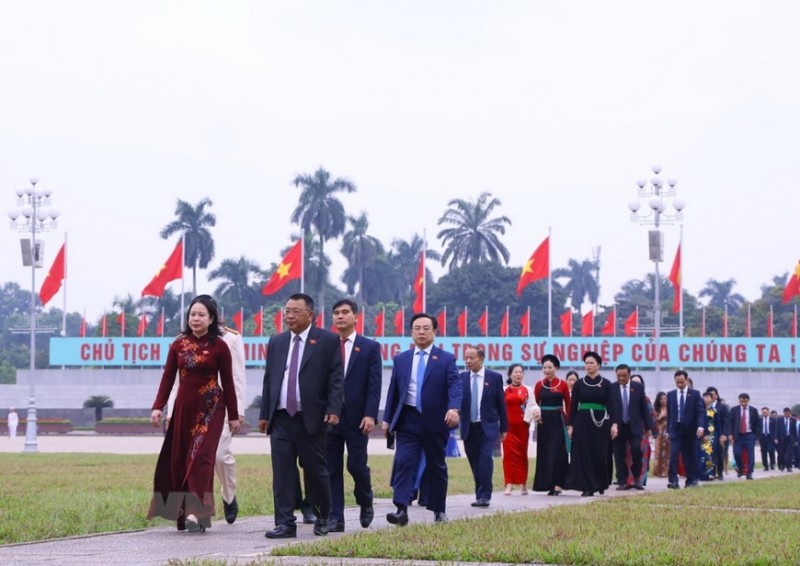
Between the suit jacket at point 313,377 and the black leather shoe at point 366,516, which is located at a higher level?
the suit jacket at point 313,377

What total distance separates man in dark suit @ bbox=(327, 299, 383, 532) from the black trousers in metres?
0.70

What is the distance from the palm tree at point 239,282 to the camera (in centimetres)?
9525

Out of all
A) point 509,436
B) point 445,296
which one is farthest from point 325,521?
point 445,296

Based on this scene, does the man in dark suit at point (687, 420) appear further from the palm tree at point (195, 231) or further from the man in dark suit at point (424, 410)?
the palm tree at point (195, 231)

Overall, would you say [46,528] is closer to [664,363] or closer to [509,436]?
[509,436]

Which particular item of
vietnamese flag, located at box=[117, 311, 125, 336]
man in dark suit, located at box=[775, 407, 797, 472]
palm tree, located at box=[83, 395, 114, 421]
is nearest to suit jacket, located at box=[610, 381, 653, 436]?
man in dark suit, located at box=[775, 407, 797, 472]

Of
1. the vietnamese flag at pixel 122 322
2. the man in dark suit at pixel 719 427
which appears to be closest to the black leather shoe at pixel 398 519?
the man in dark suit at pixel 719 427

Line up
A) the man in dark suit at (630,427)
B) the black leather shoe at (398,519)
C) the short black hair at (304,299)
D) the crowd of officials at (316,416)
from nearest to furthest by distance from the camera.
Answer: the crowd of officials at (316,416), the short black hair at (304,299), the black leather shoe at (398,519), the man in dark suit at (630,427)

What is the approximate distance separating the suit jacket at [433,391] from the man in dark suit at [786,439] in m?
21.7

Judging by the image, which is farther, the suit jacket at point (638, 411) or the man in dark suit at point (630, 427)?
the suit jacket at point (638, 411)

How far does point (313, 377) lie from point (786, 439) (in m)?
24.2

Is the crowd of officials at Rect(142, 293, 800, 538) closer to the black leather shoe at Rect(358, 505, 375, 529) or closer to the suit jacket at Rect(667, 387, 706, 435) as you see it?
the black leather shoe at Rect(358, 505, 375, 529)

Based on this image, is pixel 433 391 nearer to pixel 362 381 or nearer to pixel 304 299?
pixel 362 381

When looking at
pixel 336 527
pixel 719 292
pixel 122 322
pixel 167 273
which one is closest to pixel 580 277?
pixel 719 292
